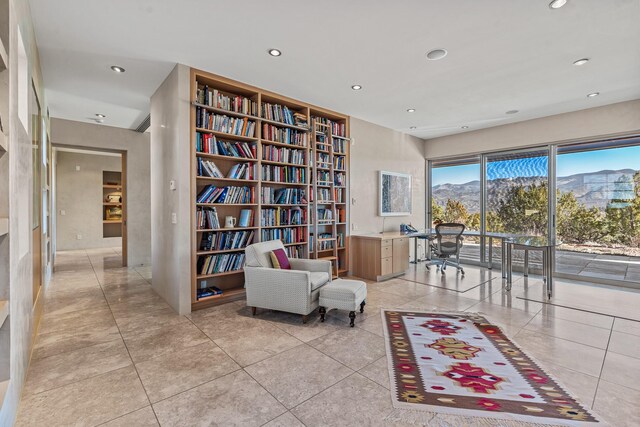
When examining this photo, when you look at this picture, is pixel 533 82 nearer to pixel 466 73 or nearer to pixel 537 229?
pixel 466 73

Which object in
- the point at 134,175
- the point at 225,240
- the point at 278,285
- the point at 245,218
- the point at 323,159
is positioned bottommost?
the point at 278,285

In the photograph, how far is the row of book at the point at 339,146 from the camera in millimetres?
5133

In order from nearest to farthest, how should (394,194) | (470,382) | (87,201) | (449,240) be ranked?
1. (470,382)
2. (449,240)
3. (394,194)
4. (87,201)

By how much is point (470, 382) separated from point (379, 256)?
2.86 m

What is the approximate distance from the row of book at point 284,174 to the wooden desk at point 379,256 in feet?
5.08

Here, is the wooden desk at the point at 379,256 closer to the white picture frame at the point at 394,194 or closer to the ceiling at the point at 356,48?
the white picture frame at the point at 394,194

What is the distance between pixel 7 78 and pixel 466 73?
4163 mm

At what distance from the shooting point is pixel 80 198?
8.55m

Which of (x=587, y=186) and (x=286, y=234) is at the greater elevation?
(x=587, y=186)

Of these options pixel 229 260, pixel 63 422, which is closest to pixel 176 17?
pixel 229 260

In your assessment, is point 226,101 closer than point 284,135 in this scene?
Yes

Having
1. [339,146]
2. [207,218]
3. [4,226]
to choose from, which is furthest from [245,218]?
[4,226]

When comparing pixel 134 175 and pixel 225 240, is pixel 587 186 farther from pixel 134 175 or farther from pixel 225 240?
pixel 134 175

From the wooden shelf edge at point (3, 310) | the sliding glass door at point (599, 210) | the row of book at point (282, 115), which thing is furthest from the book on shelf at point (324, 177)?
the sliding glass door at point (599, 210)
